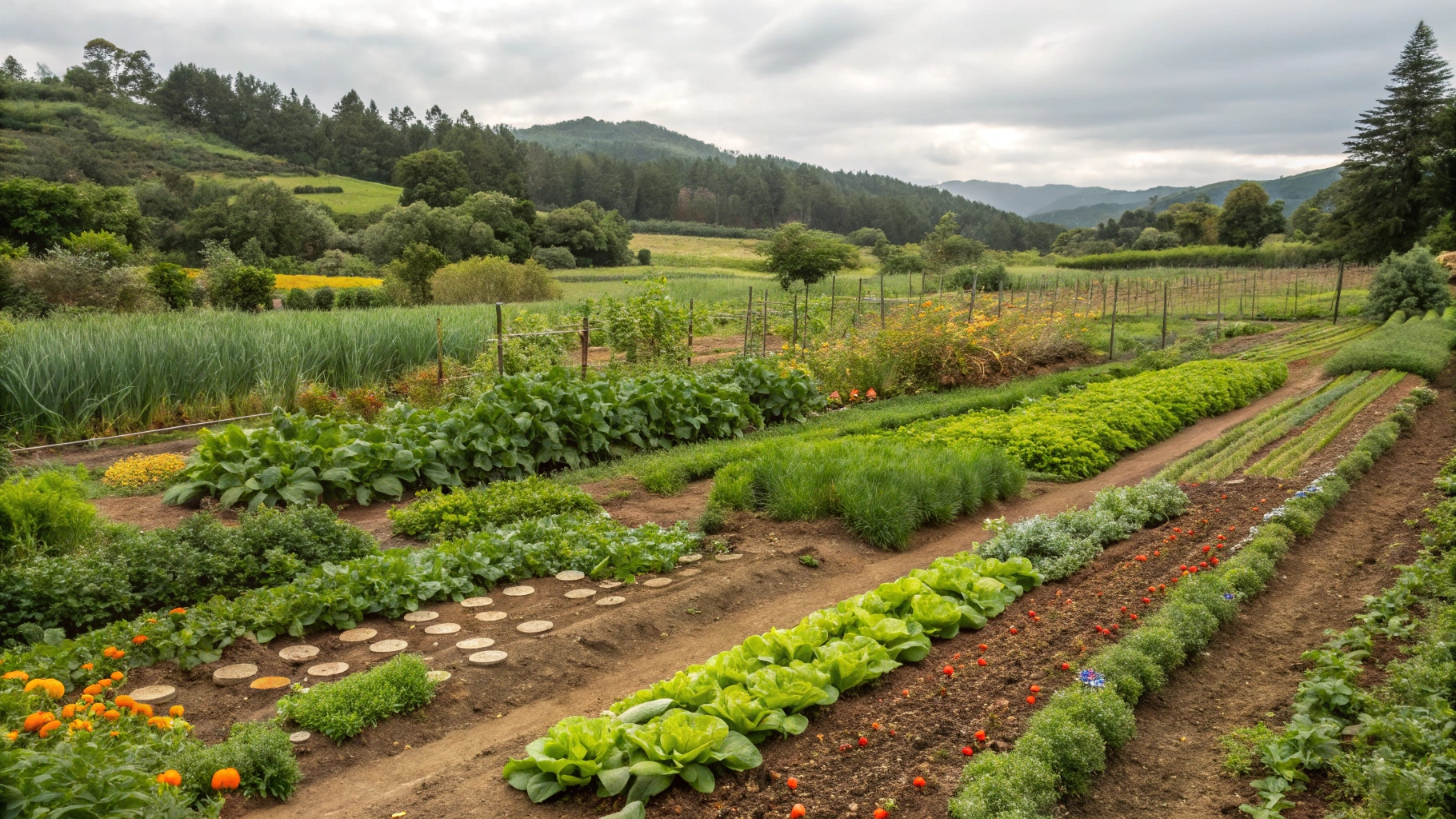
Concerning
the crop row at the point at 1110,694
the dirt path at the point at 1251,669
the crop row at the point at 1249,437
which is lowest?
the crop row at the point at 1249,437

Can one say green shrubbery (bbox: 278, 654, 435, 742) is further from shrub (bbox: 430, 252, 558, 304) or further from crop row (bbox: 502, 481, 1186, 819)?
shrub (bbox: 430, 252, 558, 304)

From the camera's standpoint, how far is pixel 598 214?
2215 inches

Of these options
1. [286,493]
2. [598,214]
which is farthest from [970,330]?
[598,214]

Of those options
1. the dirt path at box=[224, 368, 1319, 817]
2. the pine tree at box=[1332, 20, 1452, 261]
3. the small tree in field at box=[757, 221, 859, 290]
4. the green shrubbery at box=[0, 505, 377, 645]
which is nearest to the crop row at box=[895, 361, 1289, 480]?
the dirt path at box=[224, 368, 1319, 817]

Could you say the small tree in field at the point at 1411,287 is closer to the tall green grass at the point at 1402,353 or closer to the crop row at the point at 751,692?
the tall green grass at the point at 1402,353

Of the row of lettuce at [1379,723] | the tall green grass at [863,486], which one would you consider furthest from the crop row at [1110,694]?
the tall green grass at [863,486]

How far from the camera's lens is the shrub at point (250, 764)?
3338 millimetres

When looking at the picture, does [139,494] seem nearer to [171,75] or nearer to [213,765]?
[213,765]

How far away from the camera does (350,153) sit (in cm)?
8319

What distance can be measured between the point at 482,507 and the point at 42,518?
3.06 metres

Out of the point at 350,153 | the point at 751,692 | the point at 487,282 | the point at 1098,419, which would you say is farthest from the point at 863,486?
the point at 350,153

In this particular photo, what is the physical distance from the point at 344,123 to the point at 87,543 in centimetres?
9167

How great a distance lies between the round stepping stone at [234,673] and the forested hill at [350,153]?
211 feet

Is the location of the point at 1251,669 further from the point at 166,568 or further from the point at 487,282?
the point at 487,282
